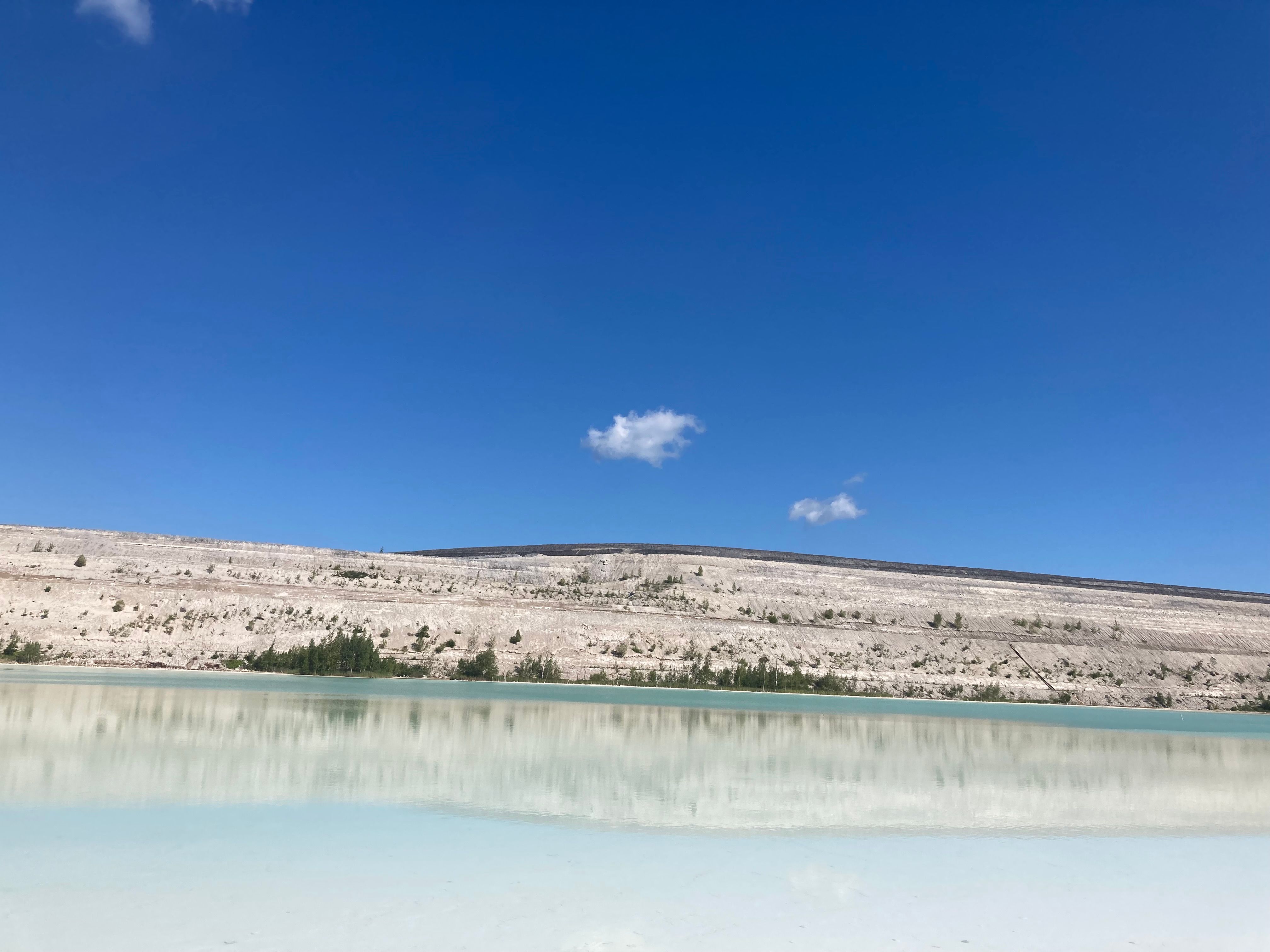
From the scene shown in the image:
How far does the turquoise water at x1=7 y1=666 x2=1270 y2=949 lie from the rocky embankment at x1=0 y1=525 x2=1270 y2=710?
24360 mm

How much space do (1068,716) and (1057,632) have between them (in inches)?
1030

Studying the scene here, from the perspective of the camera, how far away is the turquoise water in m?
5.23

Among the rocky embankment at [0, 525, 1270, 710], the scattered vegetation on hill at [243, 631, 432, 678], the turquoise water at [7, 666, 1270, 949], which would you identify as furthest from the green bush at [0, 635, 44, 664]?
the turquoise water at [7, 666, 1270, 949]

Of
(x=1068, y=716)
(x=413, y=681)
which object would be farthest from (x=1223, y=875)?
(x=413, y=681)

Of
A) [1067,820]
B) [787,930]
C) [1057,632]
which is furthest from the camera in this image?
[1057,632]

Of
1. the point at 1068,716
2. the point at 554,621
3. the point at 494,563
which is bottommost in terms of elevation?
the point at 1068,716

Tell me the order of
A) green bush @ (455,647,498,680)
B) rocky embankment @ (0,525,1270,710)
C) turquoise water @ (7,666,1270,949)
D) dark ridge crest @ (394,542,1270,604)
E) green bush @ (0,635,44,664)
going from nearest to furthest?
1. turquoise water @ (7,666,1270,949)
2. green bush @ (0,635,44,664)
3. green bush @ (455,647,498,680)
4. rocky embankment @ (0,525,1270,710)
5. dark ridge crest @ (394,542,1270,604)

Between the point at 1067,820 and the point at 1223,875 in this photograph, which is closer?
the point at 1223,875

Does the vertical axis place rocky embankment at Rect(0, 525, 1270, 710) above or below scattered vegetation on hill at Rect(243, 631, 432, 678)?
above

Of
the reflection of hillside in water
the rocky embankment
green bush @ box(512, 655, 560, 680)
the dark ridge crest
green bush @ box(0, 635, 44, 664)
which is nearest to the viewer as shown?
the reflection of hillside in water

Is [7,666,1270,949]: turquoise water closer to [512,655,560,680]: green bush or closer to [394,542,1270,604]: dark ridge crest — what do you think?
[512,655,560,680]: green bush

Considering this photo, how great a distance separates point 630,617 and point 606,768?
36.6 metres

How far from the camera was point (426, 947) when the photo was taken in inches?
188

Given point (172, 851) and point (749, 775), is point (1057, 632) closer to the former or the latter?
point (749, 775)
